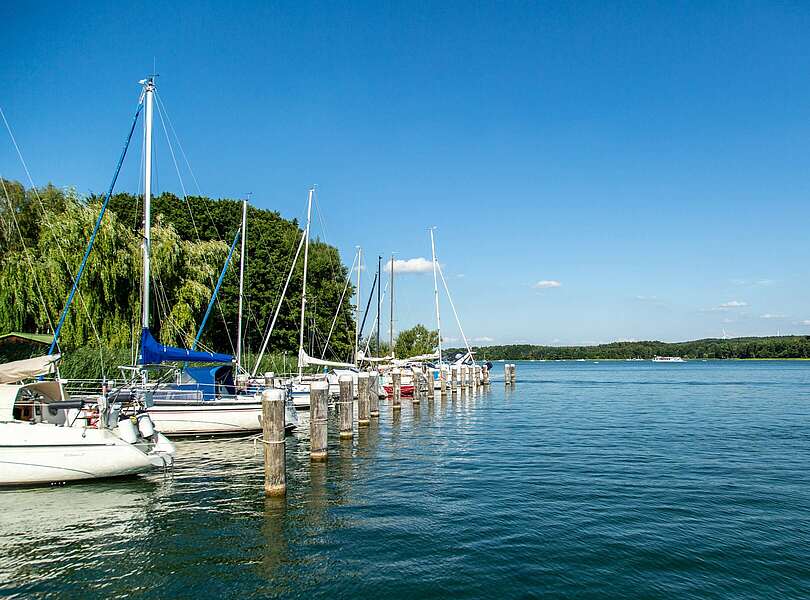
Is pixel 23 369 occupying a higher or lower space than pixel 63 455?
higher

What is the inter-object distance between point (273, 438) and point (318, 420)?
4.32 metres

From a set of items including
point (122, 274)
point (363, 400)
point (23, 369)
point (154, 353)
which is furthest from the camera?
point (122, 274)

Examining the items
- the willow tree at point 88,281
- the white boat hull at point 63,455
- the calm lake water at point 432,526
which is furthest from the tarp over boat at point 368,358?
the white boat hull at point 63,455

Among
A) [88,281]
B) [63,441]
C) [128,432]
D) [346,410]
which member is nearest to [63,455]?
[63,441]

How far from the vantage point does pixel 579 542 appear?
37.7 feet

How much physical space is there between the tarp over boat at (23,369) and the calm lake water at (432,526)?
10.9ft

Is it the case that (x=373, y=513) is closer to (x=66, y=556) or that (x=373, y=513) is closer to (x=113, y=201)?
(x=66, y=556)

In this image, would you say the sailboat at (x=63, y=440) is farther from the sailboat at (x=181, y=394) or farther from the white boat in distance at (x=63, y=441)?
the sailboat at (x=181, y=394)

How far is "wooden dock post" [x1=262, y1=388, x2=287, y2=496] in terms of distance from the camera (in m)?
13.5

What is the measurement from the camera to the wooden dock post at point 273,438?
44.4 feet

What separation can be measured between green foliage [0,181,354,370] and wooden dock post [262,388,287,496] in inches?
488

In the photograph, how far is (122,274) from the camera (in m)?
32.5

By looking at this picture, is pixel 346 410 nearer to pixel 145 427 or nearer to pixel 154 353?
pixel 154 353

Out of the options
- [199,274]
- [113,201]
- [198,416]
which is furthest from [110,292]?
[113,201]
